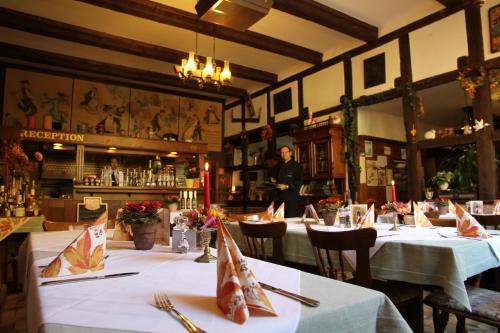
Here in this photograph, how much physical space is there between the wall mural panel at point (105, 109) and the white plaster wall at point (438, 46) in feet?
18.6

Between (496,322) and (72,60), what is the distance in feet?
26.4

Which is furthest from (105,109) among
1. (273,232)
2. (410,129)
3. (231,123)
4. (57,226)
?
(273,232)

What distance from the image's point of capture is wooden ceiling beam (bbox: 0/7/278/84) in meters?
5.62

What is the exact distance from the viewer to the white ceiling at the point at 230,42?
5.44m

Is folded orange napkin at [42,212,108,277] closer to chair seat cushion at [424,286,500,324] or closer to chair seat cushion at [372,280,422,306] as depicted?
chair seat cushion at [372,280,422,306]

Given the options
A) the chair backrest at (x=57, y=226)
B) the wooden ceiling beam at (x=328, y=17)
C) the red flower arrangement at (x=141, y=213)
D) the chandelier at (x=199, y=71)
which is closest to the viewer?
the red flower arrangement at (x=141, y=213)

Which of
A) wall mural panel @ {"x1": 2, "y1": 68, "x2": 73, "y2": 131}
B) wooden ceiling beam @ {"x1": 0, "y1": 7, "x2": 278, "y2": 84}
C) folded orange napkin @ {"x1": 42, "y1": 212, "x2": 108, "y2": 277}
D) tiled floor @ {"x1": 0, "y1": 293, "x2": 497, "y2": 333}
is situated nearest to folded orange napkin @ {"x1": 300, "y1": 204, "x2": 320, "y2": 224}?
tiled floor @ {"x1": 0, "y1": 293, "x2": 497, "y2": 333}

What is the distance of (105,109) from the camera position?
8.40 meters

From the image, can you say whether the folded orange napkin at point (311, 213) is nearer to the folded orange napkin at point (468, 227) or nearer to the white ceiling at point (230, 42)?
the folded orange napkin at point (468, 227)

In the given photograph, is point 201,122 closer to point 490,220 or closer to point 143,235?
point 490,220

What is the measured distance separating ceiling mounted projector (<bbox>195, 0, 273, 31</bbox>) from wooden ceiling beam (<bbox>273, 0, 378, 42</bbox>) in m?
0.81

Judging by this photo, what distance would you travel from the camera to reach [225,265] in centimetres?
94

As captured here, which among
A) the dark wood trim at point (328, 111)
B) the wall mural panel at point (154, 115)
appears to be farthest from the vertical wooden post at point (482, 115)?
the wall mural panel at point (154, 115)

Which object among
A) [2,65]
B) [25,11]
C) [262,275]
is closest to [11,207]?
[25,11]
